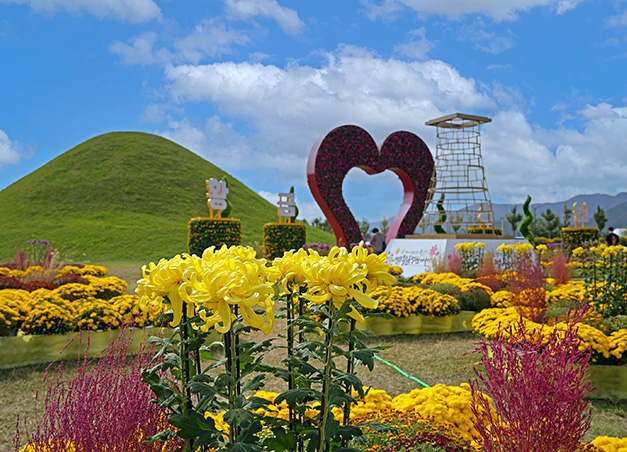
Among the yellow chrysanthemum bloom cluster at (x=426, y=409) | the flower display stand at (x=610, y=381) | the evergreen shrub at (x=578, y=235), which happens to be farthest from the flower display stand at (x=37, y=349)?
the evergreen shrub at (x=578, y=235)

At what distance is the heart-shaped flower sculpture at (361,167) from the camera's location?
1365cm

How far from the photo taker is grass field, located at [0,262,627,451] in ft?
13.8

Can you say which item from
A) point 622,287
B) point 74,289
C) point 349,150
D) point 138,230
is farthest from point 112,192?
point 622,287

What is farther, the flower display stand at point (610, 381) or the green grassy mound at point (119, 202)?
the green grassy mound at point (119, 202)

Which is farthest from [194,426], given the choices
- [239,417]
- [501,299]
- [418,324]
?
[501,299]

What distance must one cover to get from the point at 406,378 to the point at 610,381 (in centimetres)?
205

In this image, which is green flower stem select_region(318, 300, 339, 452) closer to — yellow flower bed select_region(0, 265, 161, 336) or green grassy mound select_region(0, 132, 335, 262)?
yellow flower bed select_region(0, 265, 161, 336)

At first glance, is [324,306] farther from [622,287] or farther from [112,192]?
[112,192]

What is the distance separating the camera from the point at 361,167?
14547 mm

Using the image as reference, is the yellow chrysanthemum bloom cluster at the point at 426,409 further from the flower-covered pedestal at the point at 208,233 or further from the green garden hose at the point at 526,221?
the green garden hose at the point at 526,221

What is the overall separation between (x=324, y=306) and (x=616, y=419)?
375 centimetres

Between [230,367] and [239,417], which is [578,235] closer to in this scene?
[230,367]

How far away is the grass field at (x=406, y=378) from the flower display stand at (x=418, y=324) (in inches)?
5.3

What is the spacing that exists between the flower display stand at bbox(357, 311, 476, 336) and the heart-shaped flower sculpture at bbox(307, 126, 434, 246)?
248 inches
